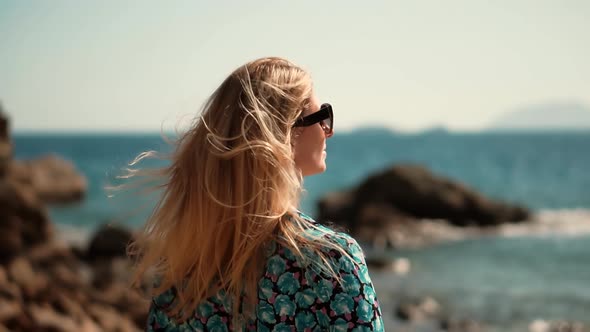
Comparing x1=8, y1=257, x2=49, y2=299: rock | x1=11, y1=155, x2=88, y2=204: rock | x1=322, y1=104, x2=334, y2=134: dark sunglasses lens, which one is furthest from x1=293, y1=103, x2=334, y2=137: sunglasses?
x1=11, y1=155, x2=88, y2=204: rock

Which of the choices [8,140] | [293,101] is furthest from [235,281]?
[8,140]

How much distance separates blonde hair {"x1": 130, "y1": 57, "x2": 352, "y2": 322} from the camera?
188 cm

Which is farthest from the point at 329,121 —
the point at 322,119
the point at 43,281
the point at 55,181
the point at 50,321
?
the point at 55,181

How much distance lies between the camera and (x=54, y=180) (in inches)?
1203

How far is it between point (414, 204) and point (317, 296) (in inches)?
685

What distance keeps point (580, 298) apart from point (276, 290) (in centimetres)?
1118

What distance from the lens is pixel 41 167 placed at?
31.7 meters

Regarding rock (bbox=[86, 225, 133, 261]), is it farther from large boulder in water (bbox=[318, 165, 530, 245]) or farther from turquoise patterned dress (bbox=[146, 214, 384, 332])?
turquoise patterned dress (bbox=[146, 214, 384, 332])

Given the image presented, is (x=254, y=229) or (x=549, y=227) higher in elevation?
(x=254, y=229)

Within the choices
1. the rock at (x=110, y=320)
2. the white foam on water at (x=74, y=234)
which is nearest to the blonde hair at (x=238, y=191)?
the rock at (x=110, y=320)

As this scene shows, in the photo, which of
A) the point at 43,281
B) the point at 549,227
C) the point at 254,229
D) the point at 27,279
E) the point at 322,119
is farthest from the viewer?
the point at 549,227

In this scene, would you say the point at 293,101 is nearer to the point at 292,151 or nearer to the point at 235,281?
the point at 292,151

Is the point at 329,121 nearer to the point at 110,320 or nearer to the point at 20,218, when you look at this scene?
the point at 110,320

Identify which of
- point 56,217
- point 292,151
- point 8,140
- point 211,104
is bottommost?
point 56,217
